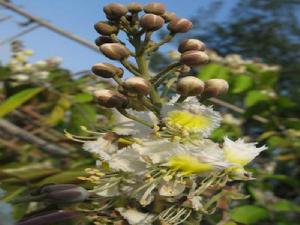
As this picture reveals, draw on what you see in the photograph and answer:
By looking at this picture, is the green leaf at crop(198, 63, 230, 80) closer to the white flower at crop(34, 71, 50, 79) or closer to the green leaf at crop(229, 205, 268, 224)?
the white flower at crop(34, 71, 50, 79)

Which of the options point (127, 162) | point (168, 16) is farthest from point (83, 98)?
point (127, 162)

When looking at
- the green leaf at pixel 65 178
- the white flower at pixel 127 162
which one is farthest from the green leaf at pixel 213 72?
the white flower at pixel 127 162

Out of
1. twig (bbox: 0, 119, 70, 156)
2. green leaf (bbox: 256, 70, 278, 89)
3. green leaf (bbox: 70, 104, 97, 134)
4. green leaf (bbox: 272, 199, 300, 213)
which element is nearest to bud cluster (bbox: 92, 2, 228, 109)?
green leaf (bbox: 272, 199, 300, 213)

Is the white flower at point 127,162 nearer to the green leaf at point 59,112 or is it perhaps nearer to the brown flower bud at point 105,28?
the brown flower bud at point 105,28

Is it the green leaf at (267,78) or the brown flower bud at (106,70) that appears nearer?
the brown flower bud at (106,70)

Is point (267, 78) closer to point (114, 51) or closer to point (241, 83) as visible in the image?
point (241, 83)

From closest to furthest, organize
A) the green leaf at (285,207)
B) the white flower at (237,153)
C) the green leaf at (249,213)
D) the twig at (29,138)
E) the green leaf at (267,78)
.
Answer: the white flower at (237,153), the green leaf at (249,213), the green leaf at (285,207), the twig at (29,138), the green leaf at (267,78)
